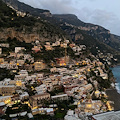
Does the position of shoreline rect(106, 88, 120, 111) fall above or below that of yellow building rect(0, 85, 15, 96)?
below

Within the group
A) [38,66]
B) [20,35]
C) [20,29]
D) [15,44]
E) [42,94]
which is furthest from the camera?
[20,29]

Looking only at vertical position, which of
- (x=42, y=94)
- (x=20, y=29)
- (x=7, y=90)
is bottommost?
(x=42, y=94)

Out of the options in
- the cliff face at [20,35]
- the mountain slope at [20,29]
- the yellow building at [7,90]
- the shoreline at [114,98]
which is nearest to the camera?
the yellow building at [7,90]

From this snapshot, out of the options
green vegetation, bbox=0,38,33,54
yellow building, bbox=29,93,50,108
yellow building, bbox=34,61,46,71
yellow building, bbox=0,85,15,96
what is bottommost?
yellow building, bbox=29,93,50,108

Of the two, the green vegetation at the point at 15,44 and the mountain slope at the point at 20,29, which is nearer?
the green vegetation at the point at 15,44

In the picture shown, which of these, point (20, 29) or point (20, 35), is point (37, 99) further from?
point (20, 29)

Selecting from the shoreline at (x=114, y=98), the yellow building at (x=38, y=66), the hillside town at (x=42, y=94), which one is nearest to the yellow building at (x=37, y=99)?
the hillside town at (x=42, y=94)

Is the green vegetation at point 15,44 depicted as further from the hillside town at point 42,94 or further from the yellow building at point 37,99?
the yellow building at point 37,99

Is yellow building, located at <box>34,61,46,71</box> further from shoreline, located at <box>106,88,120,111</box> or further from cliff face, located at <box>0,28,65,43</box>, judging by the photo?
shoreline, located at <box>106,88,120,111</box>

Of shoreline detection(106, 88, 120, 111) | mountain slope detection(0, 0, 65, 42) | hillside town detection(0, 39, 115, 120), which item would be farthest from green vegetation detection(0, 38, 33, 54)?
shoreline detection(106, 88, 120, 111)

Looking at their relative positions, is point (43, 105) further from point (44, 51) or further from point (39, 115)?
point (44, 51)

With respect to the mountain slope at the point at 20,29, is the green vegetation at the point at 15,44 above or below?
below

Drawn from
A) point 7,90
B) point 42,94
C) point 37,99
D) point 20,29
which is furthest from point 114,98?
point 20,29
